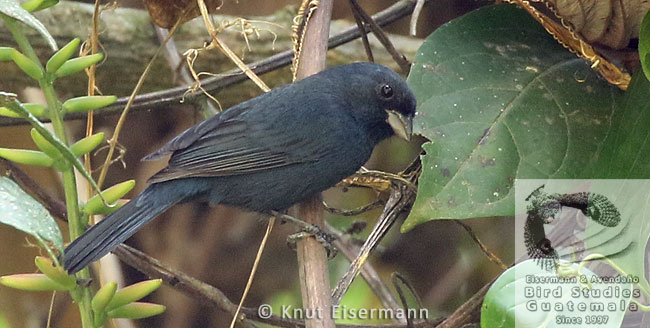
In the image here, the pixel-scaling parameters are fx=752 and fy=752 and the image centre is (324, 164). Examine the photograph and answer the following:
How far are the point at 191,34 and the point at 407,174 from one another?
3.95ft

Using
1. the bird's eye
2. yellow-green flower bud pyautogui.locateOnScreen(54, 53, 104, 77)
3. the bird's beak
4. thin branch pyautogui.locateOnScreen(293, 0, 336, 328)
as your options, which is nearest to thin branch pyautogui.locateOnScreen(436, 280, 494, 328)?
thin branch pyautogui.locateOnScreen(293, 0, 336, 328)

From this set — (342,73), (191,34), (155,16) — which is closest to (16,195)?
(155,16)

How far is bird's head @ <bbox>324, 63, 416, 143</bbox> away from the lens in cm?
215

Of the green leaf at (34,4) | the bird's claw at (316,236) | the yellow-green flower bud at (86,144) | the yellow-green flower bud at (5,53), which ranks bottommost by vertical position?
the bird's claw at (316,236)

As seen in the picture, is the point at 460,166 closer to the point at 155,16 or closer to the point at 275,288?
the point at 155,16

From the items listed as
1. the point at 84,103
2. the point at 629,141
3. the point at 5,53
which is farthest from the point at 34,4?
the point at 629,141

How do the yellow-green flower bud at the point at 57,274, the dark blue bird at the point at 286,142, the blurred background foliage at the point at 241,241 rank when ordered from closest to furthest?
the yellow-green flower bud at the point at 57,274
the dark blue bird at the point at 286,142
the blurred background foliage at the point at 241,241

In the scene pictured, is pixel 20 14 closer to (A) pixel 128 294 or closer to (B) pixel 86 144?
(B) pixel 86 144

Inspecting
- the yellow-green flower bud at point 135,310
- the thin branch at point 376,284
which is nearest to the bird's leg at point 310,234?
the thin branch at point 376,284

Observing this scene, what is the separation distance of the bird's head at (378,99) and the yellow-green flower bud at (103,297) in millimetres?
965

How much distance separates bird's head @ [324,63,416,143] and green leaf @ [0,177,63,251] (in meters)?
1.07

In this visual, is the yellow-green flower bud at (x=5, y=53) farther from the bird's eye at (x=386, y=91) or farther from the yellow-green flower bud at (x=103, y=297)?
the bird's eye at (x=386, y=91)

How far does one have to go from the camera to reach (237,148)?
92.5 inches

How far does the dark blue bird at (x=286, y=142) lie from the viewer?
7.34 feet
